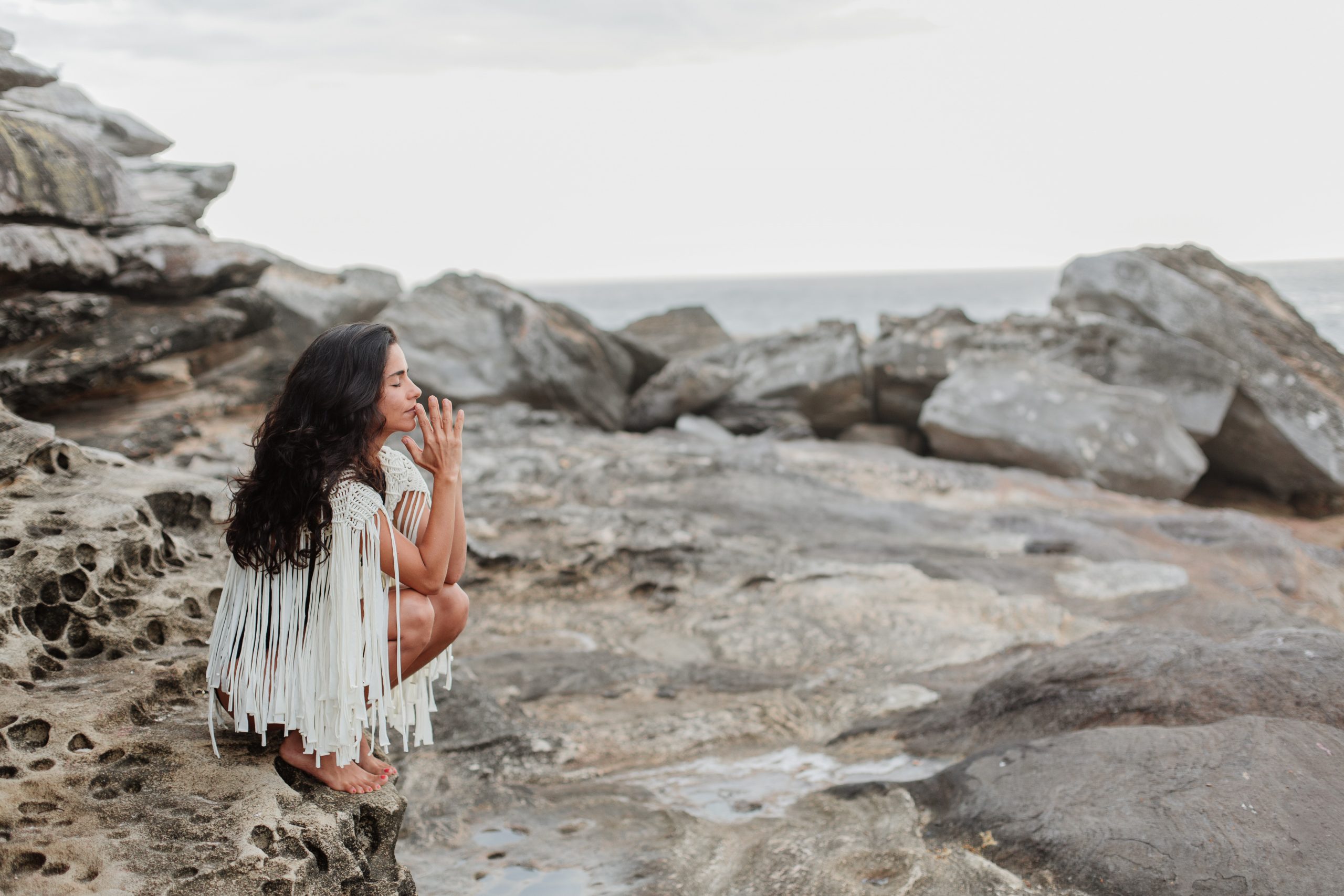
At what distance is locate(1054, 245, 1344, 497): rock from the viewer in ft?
33.6

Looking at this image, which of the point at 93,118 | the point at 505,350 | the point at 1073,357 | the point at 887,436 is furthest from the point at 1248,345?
the point at 93,118

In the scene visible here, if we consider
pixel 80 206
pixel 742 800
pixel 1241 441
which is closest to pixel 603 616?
pixel 742 800

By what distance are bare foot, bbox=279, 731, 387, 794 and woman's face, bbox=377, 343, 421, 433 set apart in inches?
31.7

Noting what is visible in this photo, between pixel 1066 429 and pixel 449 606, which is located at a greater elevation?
pixel 449 606

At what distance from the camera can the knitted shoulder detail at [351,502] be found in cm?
247

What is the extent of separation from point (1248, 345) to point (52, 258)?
1057cm

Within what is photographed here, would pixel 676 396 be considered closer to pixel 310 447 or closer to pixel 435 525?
pixel 435 525

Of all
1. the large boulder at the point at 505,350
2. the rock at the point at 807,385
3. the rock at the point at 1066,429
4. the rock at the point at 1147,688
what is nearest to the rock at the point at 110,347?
the large boulder at the point at 505,350

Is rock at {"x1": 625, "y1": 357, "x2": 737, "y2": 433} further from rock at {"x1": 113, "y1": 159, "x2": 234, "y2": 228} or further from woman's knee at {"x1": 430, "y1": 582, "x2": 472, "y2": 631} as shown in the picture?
woman's knee at {"x1": 430, "y1": 582, "x2": 472, "y2": 631}

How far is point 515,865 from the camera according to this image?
3.13 meters

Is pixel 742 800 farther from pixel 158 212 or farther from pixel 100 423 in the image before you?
pixel 158 212

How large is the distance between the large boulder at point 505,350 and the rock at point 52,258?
3.40 meters

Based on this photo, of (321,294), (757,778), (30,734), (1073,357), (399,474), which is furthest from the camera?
(321,294)

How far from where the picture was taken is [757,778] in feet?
12.5
